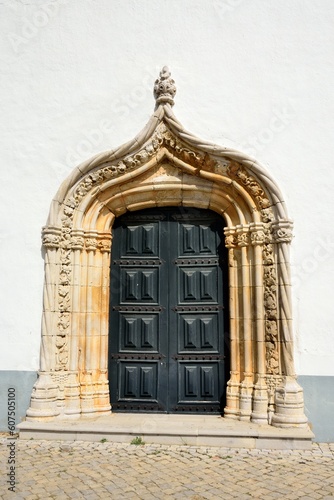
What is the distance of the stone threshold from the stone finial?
386 cm

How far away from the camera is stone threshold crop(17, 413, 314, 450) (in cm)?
423

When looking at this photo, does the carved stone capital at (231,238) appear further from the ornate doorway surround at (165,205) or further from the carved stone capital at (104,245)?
the carved stone capital at (104,245)

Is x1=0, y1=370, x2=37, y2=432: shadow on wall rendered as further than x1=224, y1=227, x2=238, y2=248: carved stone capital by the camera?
No

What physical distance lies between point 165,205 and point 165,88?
1.47 meters

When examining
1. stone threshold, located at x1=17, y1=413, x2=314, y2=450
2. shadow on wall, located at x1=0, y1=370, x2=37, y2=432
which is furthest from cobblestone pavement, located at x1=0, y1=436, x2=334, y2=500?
shadow on wall, located at x1=0, y1=370, x2=37, y2=432

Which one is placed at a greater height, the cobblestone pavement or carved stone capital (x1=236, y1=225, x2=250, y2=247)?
carved stone capital (x1=236, y1=225, x2=250, y2=247)

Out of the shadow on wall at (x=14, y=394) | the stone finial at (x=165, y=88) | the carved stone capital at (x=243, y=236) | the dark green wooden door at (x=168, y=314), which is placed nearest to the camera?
the shadow on wall at (x=14, y=394)

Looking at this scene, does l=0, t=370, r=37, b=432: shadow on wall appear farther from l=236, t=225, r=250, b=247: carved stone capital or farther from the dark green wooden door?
l=236, t=225, r=250, b=247: carved stone capital

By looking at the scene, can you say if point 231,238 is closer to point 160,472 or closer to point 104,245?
point 104,245

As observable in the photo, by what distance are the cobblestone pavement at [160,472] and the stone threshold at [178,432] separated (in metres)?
0.09

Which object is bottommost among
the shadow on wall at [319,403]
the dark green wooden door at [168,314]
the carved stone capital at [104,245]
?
the shadow on wall at [319,403]

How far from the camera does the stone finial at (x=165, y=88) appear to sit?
5.32 m

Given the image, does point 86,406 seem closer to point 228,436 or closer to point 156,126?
point 228,436

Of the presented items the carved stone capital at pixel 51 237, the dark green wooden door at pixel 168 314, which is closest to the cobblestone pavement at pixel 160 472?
the dark green wooden door at pixel 168 314
